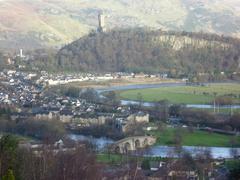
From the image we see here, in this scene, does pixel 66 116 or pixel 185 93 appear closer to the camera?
pixel 66 116

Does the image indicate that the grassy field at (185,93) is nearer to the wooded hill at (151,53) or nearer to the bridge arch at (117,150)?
the wooded hill at (151,53)

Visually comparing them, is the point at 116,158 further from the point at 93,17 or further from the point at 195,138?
the point at 93,17

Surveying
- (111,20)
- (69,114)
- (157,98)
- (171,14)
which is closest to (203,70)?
(157,98)

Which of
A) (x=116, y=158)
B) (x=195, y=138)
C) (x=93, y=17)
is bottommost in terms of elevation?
(x=195, y=138)

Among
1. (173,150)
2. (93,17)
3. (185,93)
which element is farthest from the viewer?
(93,17)

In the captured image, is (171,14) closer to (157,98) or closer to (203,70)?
(203,70)

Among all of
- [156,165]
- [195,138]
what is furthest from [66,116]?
[156,165]

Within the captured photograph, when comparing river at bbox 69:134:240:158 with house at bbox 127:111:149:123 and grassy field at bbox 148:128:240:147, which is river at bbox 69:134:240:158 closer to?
grassy field at bbox 148:128:240:147

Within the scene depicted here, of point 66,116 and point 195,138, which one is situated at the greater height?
point 66,116
